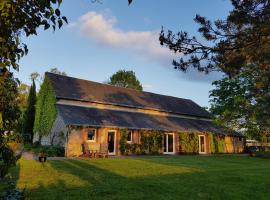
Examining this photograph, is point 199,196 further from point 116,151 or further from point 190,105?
point 190,105

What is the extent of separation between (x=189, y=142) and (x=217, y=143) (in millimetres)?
5051

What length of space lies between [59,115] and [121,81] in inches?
1561

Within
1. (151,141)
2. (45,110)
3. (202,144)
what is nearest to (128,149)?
(151,141)

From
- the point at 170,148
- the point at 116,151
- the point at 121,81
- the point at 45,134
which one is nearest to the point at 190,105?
the point at 170,148

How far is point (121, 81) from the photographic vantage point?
6431 centimetres

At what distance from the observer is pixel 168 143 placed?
30203 mm

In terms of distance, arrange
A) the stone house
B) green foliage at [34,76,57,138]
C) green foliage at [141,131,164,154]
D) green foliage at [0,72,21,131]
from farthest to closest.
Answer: green foliage at [141,131,164,154] → green foliage at [34,76,57,138] → the stone house → green foliage at [0,72,21,131]

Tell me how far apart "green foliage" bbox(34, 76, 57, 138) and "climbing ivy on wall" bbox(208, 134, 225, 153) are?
59.5 ft

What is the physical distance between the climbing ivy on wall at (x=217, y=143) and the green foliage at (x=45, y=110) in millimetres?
18146

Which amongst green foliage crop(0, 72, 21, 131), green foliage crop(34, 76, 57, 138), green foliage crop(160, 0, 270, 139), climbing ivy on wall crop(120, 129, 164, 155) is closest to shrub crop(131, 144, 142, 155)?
climbing ivy on wall crop(120, 129, 164, 155)

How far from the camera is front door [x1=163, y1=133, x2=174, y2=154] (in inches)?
1174

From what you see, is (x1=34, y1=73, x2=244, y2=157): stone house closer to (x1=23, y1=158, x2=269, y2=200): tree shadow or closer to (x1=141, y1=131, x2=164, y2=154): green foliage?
(x1=141, y1=131, x2=164, y2=154): green foliage

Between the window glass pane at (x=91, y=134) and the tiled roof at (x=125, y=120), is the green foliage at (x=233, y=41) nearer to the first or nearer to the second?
the tiled roof at (x=125, y=120)

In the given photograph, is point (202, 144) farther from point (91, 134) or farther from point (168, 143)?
point (91, 134)
